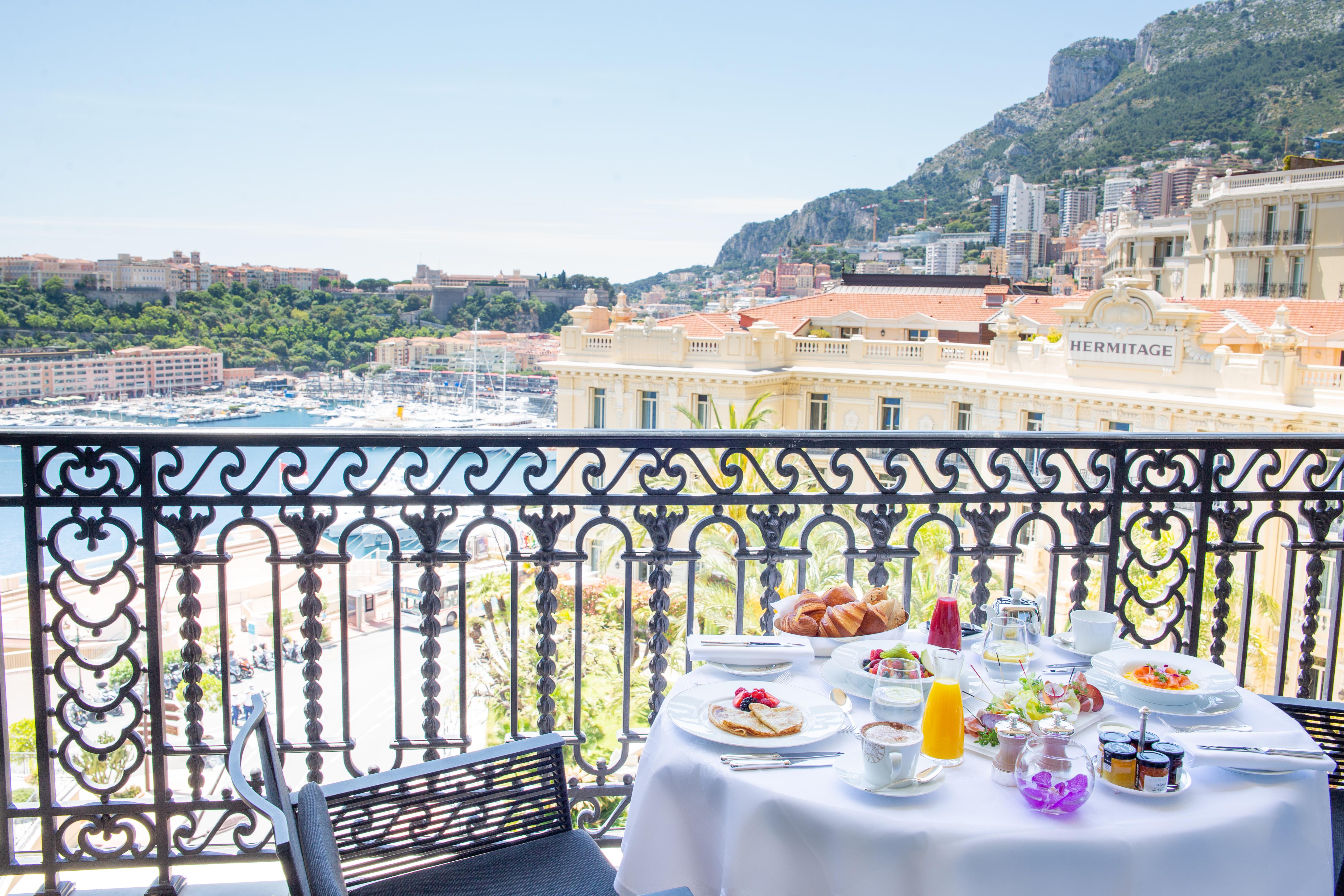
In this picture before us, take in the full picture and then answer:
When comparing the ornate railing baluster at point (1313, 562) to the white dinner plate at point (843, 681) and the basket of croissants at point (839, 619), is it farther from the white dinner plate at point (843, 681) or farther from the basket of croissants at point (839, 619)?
the white dinner plate at point (843, 681)

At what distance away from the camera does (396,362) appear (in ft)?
137

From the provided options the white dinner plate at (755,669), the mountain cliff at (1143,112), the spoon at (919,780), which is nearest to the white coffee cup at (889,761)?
the spoon at (919,780)

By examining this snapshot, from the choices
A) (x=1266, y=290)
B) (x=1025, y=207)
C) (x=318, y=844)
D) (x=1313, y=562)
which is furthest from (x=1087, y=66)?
(x=318, y=844)

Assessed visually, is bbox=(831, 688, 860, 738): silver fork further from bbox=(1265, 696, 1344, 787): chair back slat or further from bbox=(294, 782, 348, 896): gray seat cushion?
bbox=(1265, 696, 1344, 787): chair back slat

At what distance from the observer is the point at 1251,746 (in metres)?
1.27

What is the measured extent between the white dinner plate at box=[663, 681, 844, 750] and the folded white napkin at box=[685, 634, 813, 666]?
66 millimetres

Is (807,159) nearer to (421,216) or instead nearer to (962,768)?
(421,216)

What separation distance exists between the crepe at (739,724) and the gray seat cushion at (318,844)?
55 cm

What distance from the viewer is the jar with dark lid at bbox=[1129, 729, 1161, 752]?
3.90 ft

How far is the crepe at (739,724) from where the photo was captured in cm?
131

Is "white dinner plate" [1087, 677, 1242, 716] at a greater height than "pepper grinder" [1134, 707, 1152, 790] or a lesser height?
lesser

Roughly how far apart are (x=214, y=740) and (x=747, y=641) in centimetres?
139

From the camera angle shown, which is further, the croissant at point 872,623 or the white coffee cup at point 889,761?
the croissant at point 872,623

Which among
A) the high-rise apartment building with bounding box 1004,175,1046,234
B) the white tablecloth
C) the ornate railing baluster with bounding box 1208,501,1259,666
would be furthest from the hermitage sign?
the high-rise apartment building with bounding box 1004,175,1046,234
